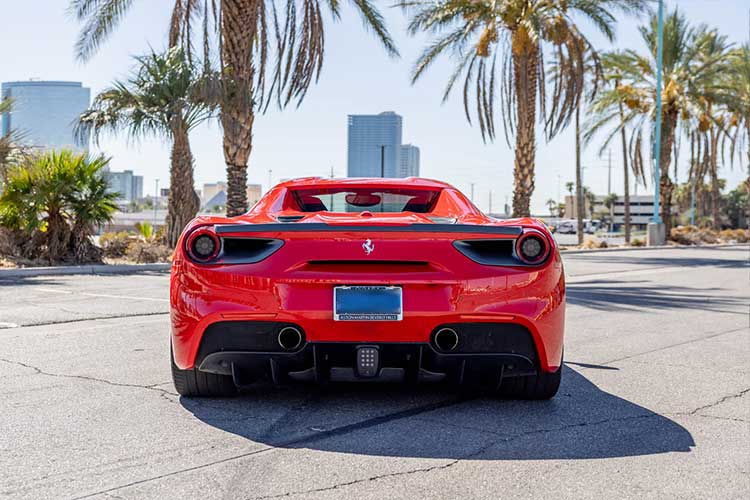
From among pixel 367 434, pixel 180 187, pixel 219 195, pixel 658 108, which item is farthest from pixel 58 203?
pixel 219 195

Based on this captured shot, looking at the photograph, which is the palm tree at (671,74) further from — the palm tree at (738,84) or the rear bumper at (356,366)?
the rear bumper at (356,366)

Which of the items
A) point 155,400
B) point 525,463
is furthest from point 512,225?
point 155,400

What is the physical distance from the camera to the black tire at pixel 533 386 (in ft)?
14.9

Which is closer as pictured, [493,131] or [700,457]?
[700,457]

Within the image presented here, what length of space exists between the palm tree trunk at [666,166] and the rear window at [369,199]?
36952mm

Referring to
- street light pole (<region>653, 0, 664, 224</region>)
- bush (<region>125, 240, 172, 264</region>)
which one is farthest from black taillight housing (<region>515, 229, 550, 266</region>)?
street light pole (<region>653, 0, 664, 224</region>)

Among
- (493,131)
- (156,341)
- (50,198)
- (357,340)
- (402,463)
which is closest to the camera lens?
(402,463)

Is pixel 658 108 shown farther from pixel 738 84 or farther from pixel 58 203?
pixel 58 203

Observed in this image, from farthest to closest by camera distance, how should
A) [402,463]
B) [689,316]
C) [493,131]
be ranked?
[493,131]
[689,316]
[402,463]

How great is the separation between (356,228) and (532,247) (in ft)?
2.94

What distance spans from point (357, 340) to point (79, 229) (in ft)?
45.6

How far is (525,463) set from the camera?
11.6 feet

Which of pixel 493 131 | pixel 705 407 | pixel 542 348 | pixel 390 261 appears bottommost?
pixel 705 407

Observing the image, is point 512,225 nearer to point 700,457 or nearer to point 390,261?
point 390,261
